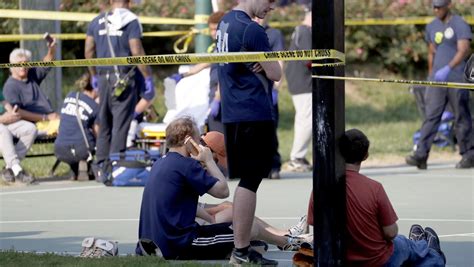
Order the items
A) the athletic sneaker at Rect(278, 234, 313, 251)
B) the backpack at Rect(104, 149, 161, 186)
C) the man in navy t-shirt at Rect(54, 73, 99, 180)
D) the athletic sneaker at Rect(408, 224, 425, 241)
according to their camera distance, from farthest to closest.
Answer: the man in navy t-shirt at Rect(54, 73, 99, 180) → the backpack at Rect(104, 149, 161, 186) → the athletic sneaker at Rect(278, 234, 313, 251) → the athletic sneaker at Rect(408, 224, 425, 241)

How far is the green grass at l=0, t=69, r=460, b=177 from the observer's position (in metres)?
17.9

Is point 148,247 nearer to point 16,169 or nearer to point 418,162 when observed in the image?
point 16,169

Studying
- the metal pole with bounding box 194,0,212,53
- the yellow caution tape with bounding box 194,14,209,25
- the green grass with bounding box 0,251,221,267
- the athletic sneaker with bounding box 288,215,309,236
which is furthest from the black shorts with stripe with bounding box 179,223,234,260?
the yellow caution tape with bounding box 194,14,209,25

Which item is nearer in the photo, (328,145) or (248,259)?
(328,145)

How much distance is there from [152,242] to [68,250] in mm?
1091

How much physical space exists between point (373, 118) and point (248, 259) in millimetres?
15371

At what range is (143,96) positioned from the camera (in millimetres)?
15508

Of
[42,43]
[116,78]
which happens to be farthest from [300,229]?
[42,43]

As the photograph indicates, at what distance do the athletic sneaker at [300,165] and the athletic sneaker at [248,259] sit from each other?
7.69 meters

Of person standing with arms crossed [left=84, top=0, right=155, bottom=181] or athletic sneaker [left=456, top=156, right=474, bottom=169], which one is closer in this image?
person standing with arms crossed [left=84, top=0, right=155, bottom=181]

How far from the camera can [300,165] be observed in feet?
53.5

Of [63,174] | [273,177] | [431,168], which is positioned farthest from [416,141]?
[63,174]

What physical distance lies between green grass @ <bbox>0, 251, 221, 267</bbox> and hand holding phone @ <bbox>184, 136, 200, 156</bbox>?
856mm

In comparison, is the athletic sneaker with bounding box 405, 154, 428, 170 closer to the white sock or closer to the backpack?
the backpack
